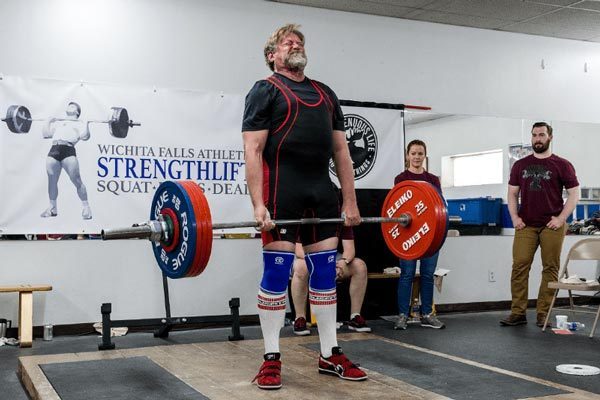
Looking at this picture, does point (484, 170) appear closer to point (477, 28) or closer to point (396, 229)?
point (477, 28)

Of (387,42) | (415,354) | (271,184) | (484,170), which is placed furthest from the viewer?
(484,170)

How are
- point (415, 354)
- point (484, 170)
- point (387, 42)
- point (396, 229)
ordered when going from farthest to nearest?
point (484, 170) → point (387, 42) → point (415, 354) → point (396, 229)

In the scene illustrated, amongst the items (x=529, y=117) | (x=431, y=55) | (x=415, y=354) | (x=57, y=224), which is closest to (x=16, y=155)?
(x=57, y=224)

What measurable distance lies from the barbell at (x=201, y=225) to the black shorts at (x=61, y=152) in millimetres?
1823

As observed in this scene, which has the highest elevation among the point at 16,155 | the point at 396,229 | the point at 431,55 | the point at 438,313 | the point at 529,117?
the point at 431,55

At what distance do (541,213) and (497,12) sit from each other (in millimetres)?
1692

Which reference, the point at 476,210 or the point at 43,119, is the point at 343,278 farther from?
the point at 43,119

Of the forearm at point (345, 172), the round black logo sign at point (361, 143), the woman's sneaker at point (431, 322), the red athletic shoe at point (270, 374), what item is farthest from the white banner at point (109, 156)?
the red athletic shoe at point (270, 374)

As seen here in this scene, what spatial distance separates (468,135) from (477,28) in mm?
917

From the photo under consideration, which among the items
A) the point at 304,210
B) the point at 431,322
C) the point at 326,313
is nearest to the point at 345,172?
the point at 304,210

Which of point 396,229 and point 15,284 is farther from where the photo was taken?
point 15,284

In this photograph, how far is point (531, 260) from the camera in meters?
4.74

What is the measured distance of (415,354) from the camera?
11.5ft

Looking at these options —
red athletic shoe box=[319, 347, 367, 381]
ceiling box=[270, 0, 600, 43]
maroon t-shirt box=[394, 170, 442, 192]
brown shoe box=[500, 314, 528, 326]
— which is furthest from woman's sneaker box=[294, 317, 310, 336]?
ceiling box=[270, 0, 600, 43]
